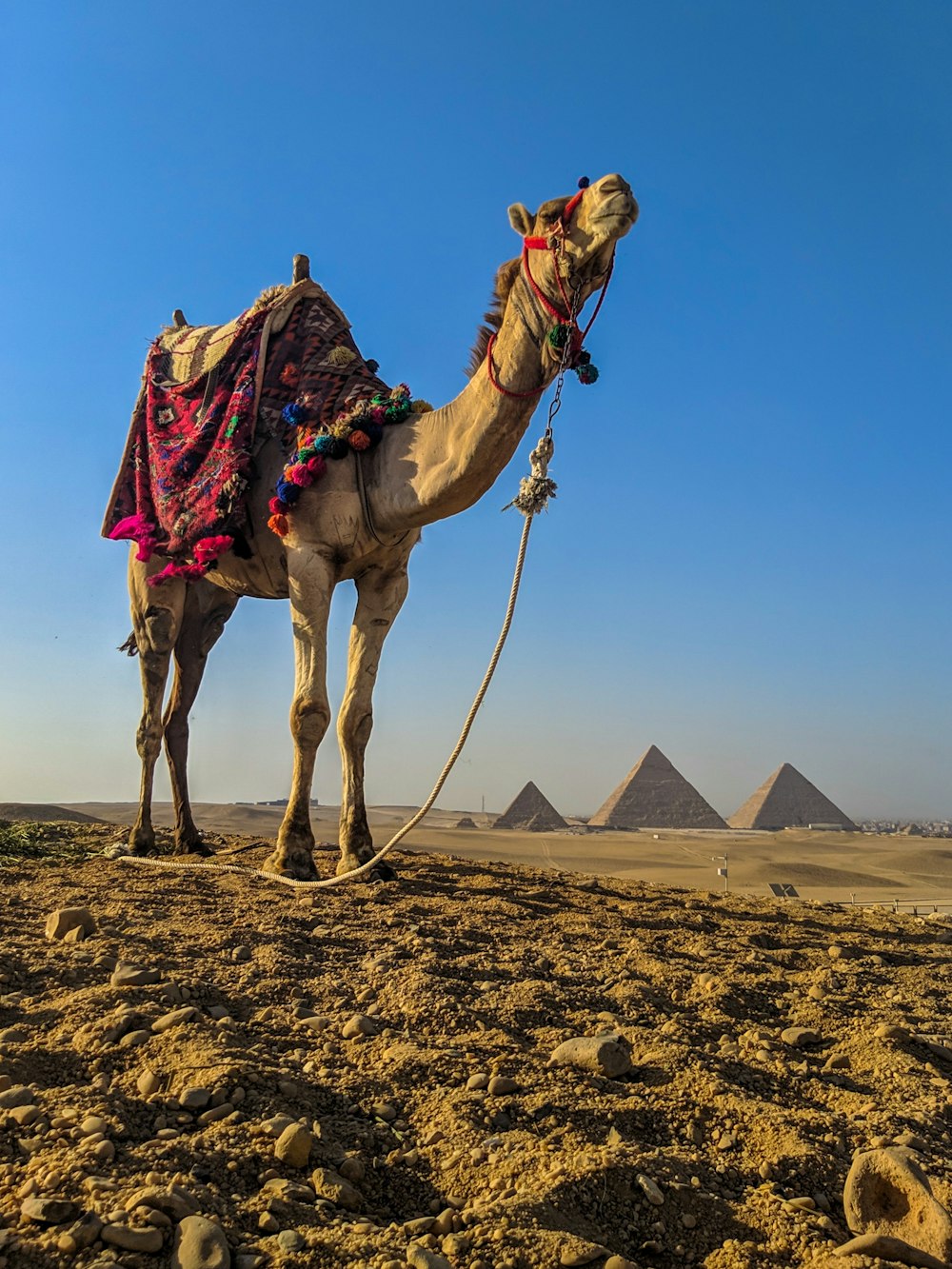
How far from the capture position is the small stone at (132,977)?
3.29 metres

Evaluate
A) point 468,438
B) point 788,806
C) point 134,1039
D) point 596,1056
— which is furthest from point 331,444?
point 788,806

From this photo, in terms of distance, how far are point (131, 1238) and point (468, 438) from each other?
480 centimetres

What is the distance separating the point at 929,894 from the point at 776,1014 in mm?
21395

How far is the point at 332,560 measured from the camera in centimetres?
650

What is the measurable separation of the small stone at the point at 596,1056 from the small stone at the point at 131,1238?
4.47 feet

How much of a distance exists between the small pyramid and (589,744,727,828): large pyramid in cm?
963

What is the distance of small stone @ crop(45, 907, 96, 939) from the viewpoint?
13.2 ft

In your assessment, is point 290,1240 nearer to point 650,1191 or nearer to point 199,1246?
point 199,1246

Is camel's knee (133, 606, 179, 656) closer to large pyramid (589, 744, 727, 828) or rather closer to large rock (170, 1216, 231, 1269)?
large rock (170, 1216, 231, 1269)

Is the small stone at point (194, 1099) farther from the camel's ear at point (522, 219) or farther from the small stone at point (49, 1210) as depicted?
the camel's ear at point (522, 219)

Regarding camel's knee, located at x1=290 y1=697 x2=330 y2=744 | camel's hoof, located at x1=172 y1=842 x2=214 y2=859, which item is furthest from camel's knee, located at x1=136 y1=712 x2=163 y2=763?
camel's knee, located at x1=290 y1=697 x2=330 y2=744

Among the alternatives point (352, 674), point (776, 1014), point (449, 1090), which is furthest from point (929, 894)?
point (449, 1090)

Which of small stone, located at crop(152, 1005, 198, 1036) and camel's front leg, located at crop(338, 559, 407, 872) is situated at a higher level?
camel's front leg, located at crop(338, 559, 407, 872)

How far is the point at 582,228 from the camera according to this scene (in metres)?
5.29
